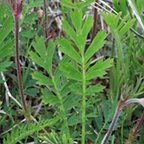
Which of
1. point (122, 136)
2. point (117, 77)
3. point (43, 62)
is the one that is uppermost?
point (43, 62)

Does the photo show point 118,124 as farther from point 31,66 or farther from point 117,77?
point 31,66

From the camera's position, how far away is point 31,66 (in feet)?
4.88

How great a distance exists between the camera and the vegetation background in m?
1.03

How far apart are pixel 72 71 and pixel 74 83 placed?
5 cm

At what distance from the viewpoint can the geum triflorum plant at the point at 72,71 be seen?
1.01 meters

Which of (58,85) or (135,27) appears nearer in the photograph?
(58,85)

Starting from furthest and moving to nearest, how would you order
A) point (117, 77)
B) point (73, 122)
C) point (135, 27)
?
point (135, 27), point (117, 77), point (73, 122)

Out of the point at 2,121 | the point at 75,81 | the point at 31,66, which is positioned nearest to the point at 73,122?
the point at 75,81

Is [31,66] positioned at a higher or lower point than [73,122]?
higher

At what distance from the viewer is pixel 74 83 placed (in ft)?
3.66

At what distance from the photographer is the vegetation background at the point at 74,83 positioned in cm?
103

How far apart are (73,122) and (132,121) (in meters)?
0.23

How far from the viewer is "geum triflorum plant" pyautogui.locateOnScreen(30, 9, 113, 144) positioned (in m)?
1.01

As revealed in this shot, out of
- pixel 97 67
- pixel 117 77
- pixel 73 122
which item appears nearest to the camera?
pixel 97 67
